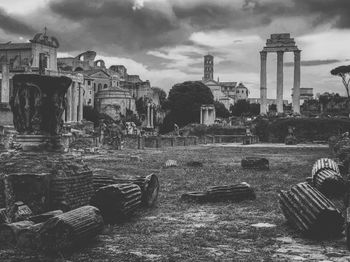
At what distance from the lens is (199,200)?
427 inches

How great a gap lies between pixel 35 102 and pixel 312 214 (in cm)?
512

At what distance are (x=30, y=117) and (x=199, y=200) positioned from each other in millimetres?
3971

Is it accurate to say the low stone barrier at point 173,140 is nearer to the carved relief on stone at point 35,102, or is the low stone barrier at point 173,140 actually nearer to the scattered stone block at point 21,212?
the carved relief on stone at point 35,102

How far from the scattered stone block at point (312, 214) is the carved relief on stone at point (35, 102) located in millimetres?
4458

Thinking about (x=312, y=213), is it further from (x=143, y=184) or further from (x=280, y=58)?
(x=280, y=58)

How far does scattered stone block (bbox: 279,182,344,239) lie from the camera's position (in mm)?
7391

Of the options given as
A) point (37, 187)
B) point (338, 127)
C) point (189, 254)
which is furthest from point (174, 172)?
point (338, 127)

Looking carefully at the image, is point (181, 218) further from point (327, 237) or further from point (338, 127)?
point (338, 127)

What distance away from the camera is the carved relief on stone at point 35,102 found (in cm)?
907

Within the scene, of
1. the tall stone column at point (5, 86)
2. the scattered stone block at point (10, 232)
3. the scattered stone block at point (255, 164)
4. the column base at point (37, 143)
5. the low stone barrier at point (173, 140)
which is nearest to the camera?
the scattered stone block at point (10, 232)

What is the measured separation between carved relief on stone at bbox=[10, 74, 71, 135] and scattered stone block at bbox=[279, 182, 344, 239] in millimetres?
4458

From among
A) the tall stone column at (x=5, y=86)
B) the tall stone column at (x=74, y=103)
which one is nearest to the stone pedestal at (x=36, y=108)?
the tall stone column at (x=5, y=86)

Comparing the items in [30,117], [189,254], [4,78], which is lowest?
[189,254]

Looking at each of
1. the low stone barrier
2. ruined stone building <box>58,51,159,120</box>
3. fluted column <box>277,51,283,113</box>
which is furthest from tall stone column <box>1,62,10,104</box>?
fluted column <box>277,51,283,113</box>
